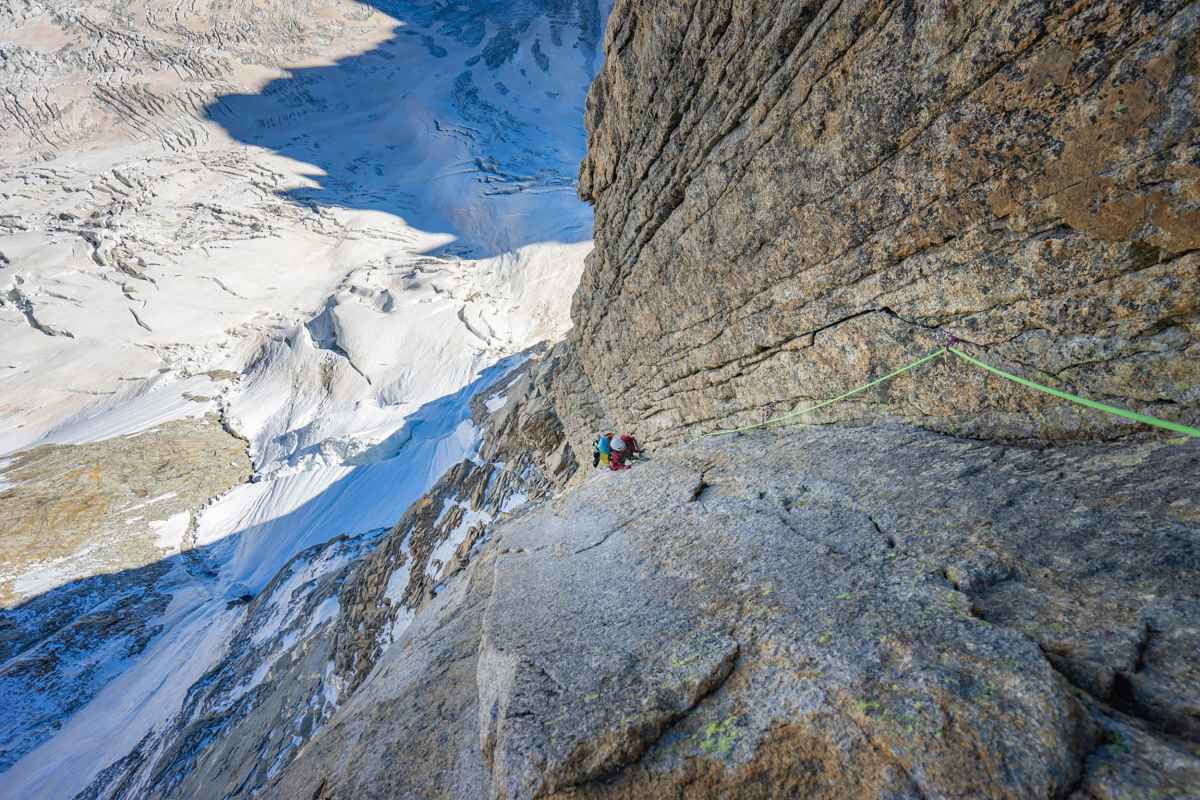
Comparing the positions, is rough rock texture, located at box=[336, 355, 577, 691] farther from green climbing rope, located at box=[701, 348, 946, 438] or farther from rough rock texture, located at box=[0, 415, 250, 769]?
rough rock texture, located at box=[0, 415, 250, 769]

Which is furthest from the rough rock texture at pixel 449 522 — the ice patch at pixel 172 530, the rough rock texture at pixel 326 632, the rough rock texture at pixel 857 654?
the ice patch at pixel 172 530

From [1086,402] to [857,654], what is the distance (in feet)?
10.8

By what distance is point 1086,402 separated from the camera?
157 inches

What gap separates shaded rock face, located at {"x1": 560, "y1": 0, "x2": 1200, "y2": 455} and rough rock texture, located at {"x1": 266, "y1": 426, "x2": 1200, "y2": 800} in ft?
3.29

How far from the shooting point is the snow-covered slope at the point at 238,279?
36.5 m

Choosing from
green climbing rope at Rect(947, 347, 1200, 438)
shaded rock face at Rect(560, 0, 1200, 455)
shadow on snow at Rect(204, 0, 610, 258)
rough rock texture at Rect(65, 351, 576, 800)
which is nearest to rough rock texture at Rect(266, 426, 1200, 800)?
green climbing rope at Rect(947, 347, 1200, 438)

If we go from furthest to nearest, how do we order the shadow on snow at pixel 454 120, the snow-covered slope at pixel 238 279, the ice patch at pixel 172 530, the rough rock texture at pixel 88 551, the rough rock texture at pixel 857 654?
the shadow on snow at pixel 454 120
the ice patch at pixel 172 530
the snow-covered slope at pixel 238 279
the rough rock texture at pixel 88 551
the rough rock texture at pixel 857 654

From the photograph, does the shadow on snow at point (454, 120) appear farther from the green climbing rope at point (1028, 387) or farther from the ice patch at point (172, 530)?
the green climbing rope at point (1028, 387)

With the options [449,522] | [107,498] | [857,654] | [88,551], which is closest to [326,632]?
[449,522]

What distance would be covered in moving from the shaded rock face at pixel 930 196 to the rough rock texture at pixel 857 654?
1001mm

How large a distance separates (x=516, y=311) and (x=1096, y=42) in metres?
57.1

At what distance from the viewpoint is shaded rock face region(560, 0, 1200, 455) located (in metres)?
3.64

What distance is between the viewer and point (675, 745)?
305 cm

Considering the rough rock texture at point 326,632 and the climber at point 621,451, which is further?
the rough rock texture at point 326,632
